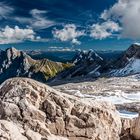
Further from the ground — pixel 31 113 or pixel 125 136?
pixel 31 113

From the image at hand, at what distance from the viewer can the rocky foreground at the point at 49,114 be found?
656 inches

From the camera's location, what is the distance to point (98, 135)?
1781 centimetres

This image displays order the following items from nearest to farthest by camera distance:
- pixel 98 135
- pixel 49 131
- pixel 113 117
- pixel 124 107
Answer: pixel 49 131 < pixel 98 135 < pixel 113 117 < pixel 124 107

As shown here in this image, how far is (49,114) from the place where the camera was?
678 inches

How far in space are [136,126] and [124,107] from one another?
47284mm

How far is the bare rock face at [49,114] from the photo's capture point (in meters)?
16.7

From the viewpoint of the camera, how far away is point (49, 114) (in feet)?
56.5

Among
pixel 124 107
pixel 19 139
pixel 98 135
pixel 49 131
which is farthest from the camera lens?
pixel 124 107

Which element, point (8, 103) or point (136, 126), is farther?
point (136, 126)

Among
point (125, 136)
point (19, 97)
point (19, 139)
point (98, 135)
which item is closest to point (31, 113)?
point (19, 97)

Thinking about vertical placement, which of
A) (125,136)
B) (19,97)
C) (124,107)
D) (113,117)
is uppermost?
(19,97)

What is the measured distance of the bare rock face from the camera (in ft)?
54.8

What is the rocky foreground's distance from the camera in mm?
16656

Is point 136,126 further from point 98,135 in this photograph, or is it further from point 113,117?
point 98,135
